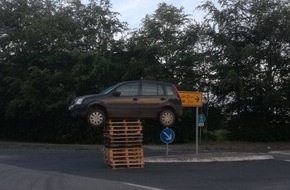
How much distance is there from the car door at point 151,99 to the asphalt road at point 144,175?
205 centimetres

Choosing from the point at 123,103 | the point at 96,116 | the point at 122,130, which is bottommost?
the point at 122,130

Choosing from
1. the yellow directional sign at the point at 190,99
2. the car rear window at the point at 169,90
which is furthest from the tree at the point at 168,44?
the car rear window at the point at 169,90

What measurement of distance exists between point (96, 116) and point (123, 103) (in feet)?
3.60

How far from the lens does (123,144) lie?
67.2 ft

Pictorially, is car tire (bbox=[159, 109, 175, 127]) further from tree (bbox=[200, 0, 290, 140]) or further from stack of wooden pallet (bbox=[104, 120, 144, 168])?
tree (bbox=[200, 0, 290, 140])

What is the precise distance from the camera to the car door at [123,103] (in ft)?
64.6

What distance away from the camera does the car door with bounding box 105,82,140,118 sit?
19703 millimetres

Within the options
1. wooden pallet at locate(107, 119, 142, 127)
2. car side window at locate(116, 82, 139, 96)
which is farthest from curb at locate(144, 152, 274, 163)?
car side window at locate(116, 82, 139, 96)

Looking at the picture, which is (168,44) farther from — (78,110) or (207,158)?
(78,110)

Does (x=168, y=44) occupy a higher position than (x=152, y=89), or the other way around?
(x=168, y=44)

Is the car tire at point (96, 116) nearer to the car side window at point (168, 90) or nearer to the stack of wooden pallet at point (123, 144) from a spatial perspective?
the stack of wooden pallet at point (123, 144)

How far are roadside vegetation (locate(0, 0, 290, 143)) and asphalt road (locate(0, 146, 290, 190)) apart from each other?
47.2ft

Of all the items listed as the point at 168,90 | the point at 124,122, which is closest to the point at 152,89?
the point at 168,90

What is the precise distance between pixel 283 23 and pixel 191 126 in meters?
9.51
